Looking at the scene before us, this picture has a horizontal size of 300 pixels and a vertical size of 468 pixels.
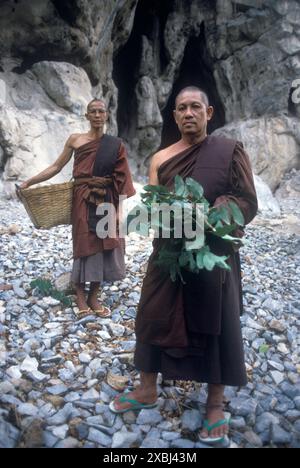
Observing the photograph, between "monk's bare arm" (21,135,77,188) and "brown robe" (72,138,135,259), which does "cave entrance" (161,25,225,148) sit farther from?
"brown robe" (72,138,135,259)

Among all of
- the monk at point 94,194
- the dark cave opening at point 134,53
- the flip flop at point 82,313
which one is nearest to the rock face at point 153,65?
the dark cave opening at point 134,53

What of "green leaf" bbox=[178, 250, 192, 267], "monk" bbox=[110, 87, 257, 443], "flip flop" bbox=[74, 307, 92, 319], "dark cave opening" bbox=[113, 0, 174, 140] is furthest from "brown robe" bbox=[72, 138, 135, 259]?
"dark cave opening" bbox=[113, 0, 174, 140]

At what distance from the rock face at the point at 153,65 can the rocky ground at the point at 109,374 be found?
6474 millimetres

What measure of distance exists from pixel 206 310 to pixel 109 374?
3.57ft

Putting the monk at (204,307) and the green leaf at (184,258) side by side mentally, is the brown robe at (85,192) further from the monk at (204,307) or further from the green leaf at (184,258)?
the green leaf at (184,258)

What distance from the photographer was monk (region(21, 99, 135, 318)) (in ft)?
11.9

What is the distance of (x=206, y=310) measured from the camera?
207 centimetres

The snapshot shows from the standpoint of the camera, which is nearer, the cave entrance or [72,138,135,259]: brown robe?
[72,138,135,259]: brown robe

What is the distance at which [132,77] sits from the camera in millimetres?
15969

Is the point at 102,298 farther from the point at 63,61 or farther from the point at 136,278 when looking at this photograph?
the point at 63,61

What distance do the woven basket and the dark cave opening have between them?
12.6m

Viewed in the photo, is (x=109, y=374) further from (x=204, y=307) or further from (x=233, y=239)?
(x=233, y=239)
